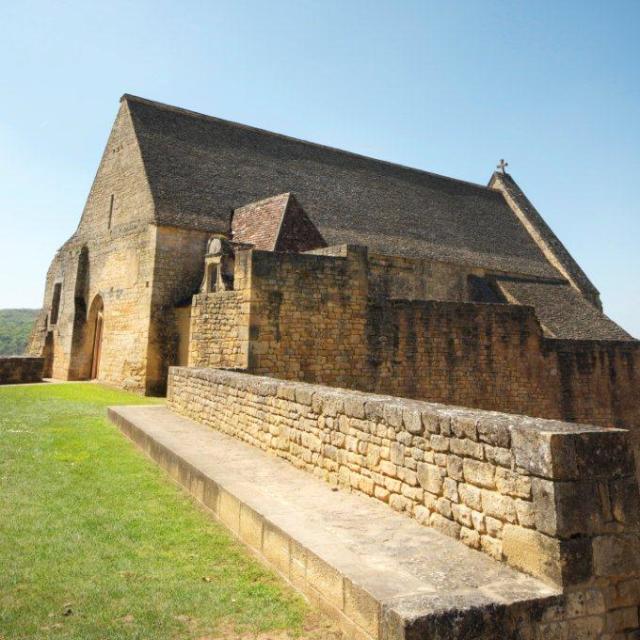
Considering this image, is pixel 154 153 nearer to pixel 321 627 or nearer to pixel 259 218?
pixel 259 218

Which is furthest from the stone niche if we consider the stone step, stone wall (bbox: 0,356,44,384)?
the stone step

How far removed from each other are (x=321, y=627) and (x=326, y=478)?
231 cm

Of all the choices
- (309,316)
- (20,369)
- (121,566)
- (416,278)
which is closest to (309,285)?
(309,316)

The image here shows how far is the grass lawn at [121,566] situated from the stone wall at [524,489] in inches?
49.1

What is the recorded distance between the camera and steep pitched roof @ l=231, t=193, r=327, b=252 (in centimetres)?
1650

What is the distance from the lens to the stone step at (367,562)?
270cm

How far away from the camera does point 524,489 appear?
325cm

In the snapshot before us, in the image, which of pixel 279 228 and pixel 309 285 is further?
pixel 279 228

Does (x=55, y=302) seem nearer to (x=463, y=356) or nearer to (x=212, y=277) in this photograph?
(x=212, y=277)

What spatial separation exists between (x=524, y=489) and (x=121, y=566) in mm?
3066

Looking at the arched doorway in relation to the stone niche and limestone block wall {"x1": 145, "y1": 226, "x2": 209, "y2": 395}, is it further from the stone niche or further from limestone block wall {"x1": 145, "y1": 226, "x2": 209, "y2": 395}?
the stone niche

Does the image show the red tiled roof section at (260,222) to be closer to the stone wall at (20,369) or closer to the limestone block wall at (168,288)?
the limestone block wall at (168,288)

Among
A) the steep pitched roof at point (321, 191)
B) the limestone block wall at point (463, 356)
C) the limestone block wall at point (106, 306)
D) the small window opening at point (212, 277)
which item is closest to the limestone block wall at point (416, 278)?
the steep pitched roof at point (321, 191)

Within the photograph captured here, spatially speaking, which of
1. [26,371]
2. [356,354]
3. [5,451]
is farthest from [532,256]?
[5,451]
